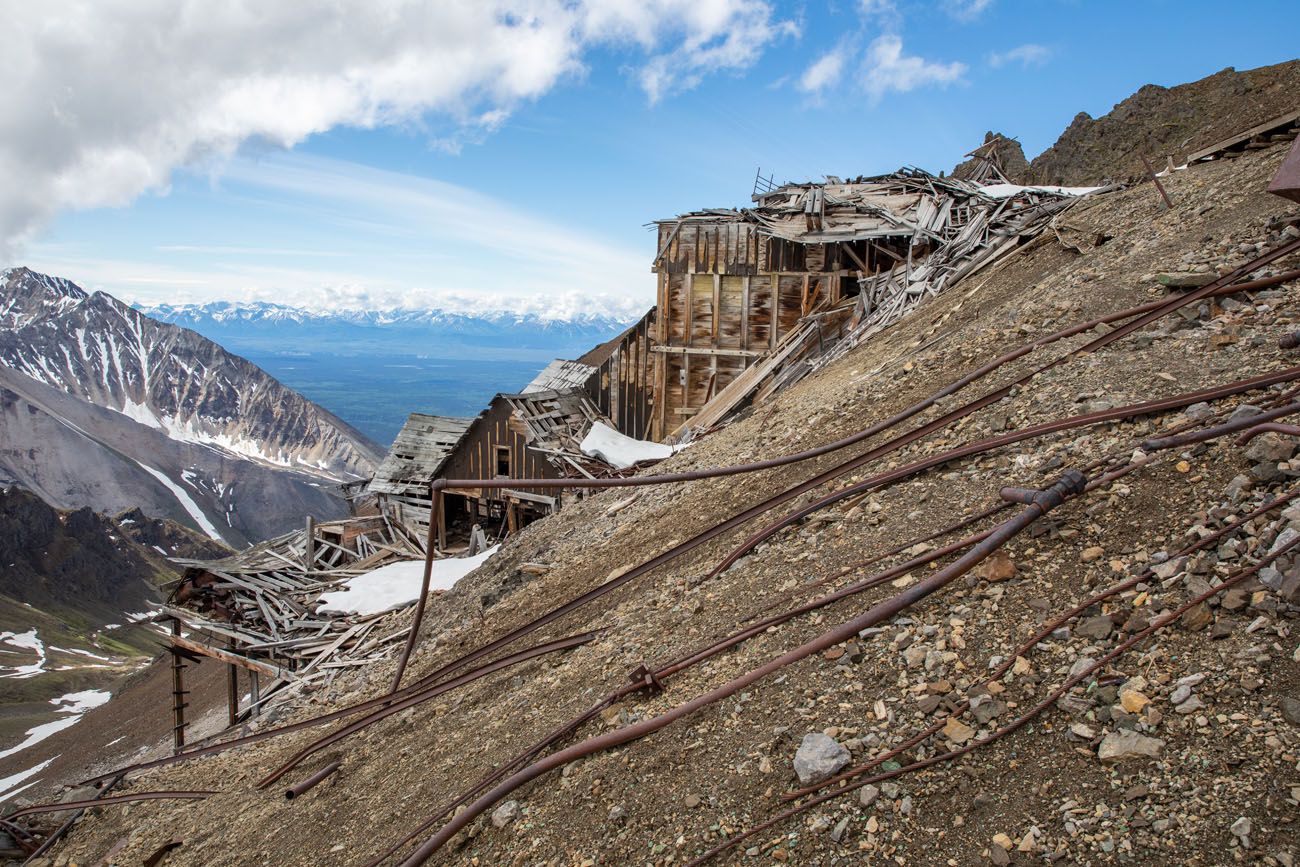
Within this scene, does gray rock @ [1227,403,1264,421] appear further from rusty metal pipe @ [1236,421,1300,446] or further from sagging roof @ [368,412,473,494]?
sagging roof @ [368,412,473,494]

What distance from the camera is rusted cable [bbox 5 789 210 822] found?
8.12 m

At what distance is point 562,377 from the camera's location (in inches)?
1040

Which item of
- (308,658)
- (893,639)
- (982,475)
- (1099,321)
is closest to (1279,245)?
(1099,321)

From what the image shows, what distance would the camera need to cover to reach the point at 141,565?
7875 centimetres

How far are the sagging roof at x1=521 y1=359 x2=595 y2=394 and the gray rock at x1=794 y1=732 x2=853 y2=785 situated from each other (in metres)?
21.3

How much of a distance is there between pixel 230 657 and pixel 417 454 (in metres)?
11.6

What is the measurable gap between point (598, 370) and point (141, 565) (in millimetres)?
75217

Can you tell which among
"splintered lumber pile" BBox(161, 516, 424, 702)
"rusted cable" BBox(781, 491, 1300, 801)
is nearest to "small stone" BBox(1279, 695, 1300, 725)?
"rusted cable" BBox(781, 491, 1300, 801)

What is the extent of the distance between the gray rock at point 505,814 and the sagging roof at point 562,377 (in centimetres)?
2060

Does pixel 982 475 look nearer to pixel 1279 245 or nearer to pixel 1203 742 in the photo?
pixel 1203 742

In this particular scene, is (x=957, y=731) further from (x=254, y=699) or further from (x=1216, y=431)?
(x=254, y=699)

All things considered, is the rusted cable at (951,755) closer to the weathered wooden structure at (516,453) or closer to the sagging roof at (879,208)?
the sagging roof at (879,208)

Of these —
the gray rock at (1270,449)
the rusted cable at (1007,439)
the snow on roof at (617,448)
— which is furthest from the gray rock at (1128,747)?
the snow on roof at (617,448)

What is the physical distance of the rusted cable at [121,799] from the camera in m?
8.12
